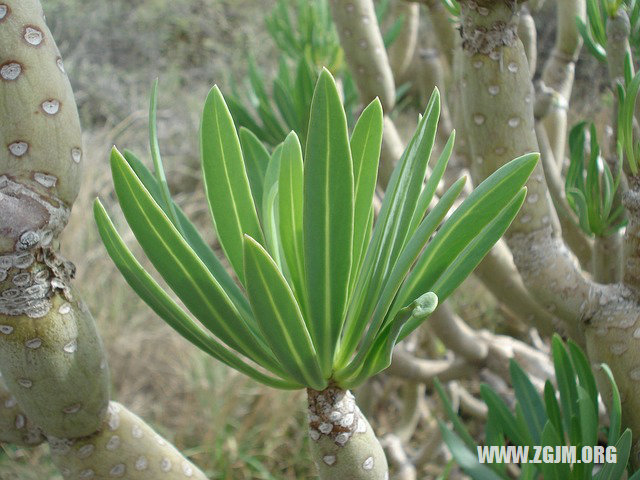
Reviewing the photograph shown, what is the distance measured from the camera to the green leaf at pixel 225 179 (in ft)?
1.46

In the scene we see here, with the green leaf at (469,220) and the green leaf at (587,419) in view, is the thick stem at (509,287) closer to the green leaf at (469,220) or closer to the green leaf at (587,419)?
the green leaf at (587,419)

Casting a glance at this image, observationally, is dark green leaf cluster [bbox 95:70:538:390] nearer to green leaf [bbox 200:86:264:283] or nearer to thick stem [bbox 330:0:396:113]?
green leaf [bbox 200:86:264:283]

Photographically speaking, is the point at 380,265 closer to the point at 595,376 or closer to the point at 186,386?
the point at 595,376

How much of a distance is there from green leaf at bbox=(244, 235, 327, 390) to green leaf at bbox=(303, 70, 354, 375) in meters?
0.02

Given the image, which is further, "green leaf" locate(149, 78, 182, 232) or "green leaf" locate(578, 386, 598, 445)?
"green leaf" locate(578, 386, 598, 445)

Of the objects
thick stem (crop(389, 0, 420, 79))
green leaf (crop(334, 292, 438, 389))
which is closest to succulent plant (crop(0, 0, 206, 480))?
green leaf (crop(334, 292, 438, 389))

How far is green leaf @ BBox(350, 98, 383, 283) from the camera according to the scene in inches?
18.1

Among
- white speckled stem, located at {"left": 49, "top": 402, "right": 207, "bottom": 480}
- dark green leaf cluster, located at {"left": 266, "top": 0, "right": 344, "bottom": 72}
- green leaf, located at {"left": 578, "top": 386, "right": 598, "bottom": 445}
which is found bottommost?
green leaf, located at {"left": 578, "top": 386, "right": 598, "bottom": 445}

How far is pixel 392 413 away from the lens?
2.23 metres

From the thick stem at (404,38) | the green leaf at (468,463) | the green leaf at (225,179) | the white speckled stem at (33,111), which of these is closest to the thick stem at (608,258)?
the green leaf at (468,463)

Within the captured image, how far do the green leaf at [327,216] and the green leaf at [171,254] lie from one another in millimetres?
58

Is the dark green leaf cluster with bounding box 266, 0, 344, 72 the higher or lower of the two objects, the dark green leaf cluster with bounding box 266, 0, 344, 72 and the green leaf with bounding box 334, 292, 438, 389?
the higher

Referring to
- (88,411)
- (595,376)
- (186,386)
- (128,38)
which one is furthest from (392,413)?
(128,38)

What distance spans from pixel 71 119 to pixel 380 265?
255 mm
